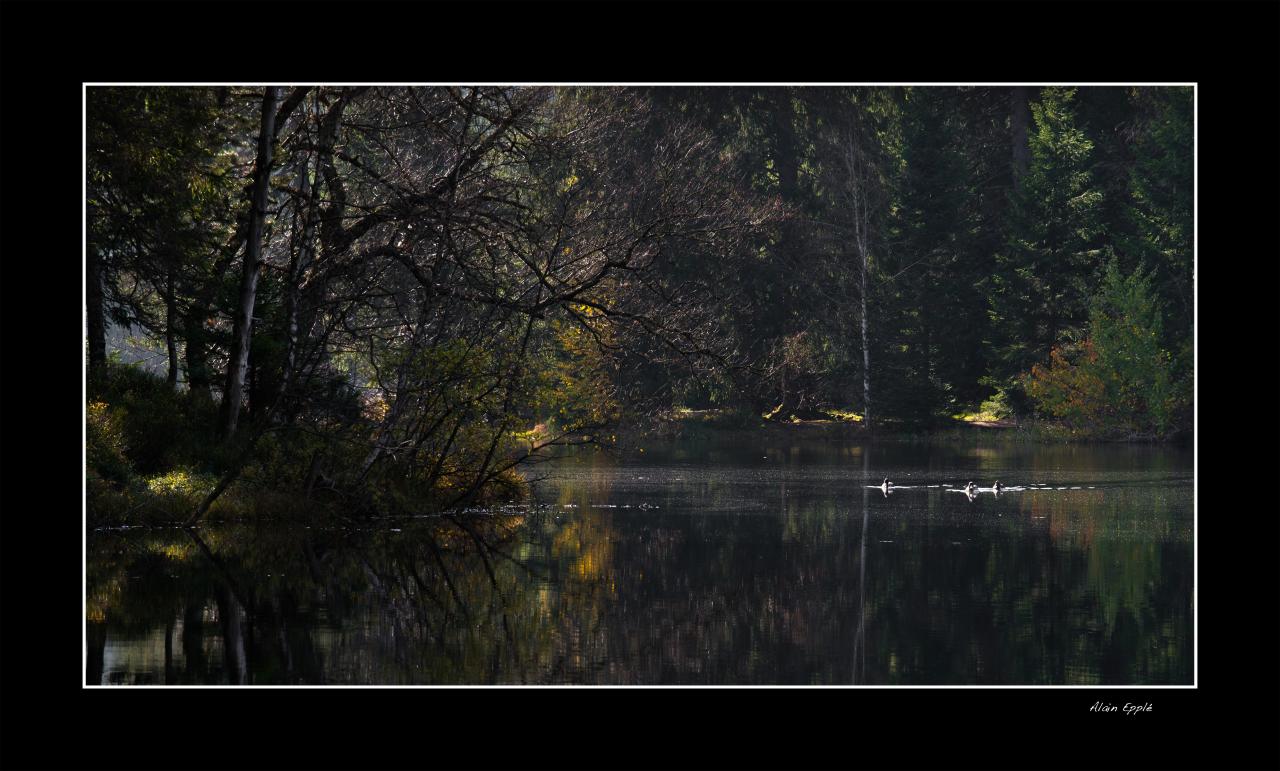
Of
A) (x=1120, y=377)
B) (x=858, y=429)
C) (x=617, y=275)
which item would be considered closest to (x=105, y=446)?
(x=617, y=275)

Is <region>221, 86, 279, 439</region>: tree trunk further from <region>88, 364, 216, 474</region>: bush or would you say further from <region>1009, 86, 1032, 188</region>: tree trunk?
<region>1009, 86, 1032, 188</region>: tree trunk

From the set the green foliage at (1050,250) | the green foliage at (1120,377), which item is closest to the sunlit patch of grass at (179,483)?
the green foliage at (1120,377)

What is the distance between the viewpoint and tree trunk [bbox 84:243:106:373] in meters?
23.9

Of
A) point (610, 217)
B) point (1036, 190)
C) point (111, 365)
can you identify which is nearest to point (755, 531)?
point (111, 365)

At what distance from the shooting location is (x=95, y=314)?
973 inches

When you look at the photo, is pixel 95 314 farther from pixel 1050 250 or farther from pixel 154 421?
pixel 1050 250

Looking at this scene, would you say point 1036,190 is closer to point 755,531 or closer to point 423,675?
point 755,531

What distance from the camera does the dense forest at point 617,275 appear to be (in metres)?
21.8

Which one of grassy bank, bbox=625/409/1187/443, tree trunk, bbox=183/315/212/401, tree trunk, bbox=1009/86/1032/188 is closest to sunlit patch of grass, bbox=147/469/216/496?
tree trunk, bbox=183/315/212/401

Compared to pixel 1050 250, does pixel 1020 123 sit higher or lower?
higher

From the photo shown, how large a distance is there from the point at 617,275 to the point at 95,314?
30.2ft

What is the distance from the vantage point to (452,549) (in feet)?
61.9

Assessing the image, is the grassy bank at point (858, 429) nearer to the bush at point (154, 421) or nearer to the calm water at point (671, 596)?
the calm water at point (671, 596)
